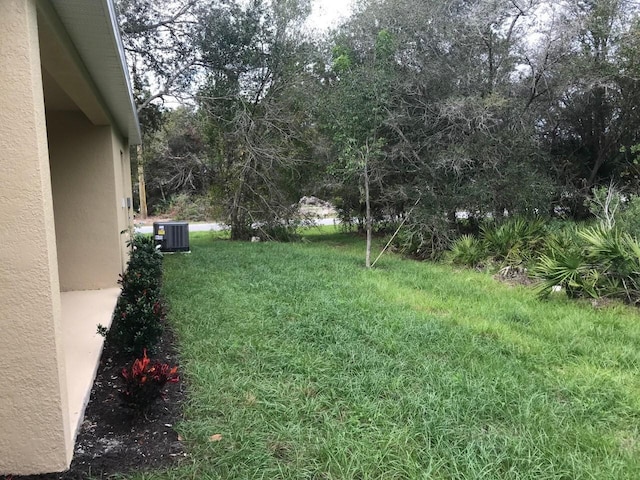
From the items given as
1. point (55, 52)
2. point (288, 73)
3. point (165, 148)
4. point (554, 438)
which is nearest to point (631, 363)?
point (554, 438)

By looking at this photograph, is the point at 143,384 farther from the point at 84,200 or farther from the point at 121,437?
the point at 84,200

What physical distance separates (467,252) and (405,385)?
6269mm

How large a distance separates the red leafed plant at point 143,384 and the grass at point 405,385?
0.85 feet

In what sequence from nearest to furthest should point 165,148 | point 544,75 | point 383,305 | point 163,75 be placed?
1. point 383,305
2. point 544,75
3. point 163,75
4. point 165,148

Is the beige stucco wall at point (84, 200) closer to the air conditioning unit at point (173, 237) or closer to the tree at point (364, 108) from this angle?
the tree at point (364, 108)

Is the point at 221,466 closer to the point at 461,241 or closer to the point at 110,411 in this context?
the point at 110,411

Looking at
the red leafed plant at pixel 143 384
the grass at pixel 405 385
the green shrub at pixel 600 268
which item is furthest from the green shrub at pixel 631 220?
the red leafed plant at pixel 143 384

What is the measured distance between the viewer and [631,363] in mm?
3729

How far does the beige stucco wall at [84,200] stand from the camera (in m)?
5.70

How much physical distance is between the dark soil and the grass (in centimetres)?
12

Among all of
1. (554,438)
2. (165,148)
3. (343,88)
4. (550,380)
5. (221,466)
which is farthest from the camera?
(165,148)

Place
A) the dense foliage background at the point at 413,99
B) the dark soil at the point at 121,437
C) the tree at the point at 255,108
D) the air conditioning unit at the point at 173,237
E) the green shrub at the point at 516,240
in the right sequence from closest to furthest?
the dark soil at the point at 121,437, the green shrub at the point at 516,240, the dense foliage background at the point at 413,99, the air conditioning unit at the point at 173,237, the tree at the point at 255,108

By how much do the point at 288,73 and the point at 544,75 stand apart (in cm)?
632

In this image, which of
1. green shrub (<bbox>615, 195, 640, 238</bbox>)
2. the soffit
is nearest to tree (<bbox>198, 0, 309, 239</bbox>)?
the soffit
